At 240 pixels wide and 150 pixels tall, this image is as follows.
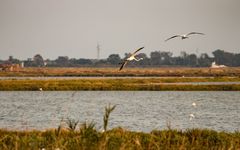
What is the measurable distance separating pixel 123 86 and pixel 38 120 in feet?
143

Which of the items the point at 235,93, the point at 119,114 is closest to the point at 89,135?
the point at 119,114

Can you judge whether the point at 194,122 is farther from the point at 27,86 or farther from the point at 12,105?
the point at 27,86

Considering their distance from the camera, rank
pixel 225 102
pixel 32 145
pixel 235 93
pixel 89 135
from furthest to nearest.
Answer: pixel 235 93, pixel 225 102, pixel 89 135, pixel 32 145

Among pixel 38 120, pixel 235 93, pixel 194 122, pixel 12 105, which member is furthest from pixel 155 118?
pixel 235 93

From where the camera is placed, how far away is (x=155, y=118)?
47.3 meters

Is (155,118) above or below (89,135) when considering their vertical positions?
below

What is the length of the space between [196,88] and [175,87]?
2.95 metres

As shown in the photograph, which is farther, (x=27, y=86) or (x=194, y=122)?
(x=27, y=86)

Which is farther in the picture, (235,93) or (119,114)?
(235,93)

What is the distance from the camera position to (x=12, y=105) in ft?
204

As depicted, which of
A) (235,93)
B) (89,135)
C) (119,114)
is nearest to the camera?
(89,135)

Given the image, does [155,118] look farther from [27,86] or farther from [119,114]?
[27,86]

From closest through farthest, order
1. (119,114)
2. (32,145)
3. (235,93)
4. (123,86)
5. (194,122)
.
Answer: (32,145), (194,122), (119,114), (235,93), (123,86)

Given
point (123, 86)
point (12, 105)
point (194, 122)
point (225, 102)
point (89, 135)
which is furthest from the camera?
point (123, 86)
